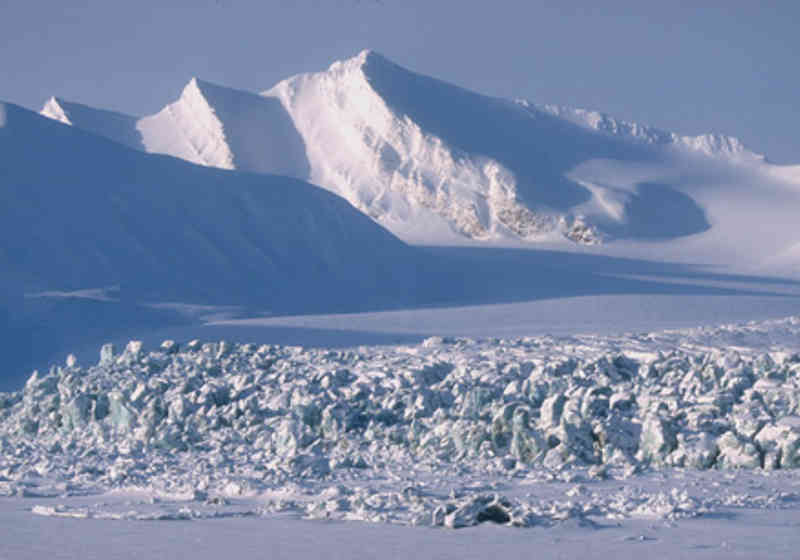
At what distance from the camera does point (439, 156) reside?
63.7m

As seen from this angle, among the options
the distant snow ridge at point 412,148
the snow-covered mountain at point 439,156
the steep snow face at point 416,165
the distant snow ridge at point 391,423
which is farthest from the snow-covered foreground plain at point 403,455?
the steep snow face at point 416,165

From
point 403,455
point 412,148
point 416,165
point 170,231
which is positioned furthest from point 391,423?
point 412,148

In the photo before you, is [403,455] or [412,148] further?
[412,148]

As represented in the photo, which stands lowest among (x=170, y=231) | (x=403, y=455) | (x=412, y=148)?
(x=403, y=455)

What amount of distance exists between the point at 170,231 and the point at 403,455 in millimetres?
27649

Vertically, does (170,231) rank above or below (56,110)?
below

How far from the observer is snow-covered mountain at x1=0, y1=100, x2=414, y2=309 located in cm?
3198

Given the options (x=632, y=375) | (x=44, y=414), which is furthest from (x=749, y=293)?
(x=44, y=414)

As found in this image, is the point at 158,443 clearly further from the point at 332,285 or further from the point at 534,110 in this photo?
the point at 534,110

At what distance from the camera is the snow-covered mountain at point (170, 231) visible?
105ft

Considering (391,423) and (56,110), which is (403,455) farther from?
(56,110)

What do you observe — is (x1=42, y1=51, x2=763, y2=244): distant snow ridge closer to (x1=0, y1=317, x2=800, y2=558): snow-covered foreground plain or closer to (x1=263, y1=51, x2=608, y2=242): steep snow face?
(x1=263, y1=51, x2=608, y2=242): steep snow face

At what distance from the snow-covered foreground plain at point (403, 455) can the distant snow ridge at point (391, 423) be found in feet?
0.09

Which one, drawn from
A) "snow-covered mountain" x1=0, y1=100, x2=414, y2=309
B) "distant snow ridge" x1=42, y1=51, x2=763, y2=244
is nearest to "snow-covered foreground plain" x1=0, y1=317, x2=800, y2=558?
"snow-covered mountain" x1=0, y1=100, x2=414, y2=309
